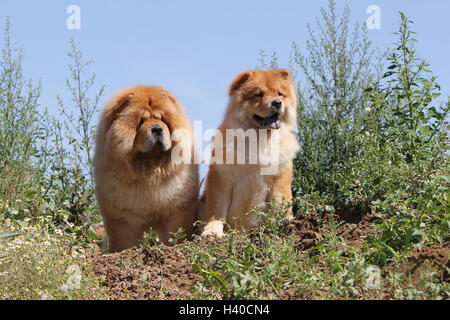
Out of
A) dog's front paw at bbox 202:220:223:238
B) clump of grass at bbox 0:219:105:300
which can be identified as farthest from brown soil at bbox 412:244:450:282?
clump of grass at bbox 0:219:105:300

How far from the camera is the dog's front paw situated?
472cm

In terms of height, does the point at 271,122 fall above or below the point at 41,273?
above

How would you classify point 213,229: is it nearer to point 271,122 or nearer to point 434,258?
point 271,122

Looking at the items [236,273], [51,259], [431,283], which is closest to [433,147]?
[431,283]

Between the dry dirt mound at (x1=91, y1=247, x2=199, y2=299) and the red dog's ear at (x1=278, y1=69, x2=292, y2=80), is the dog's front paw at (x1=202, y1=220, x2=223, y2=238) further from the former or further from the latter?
the red dog's ear at (x1=278, y1=69, x2=292, y2=80)

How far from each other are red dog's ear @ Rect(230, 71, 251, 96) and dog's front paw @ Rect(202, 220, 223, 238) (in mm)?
1217

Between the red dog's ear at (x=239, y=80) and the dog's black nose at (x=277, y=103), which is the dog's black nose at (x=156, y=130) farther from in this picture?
the dog's black nose at (x=277, y=103)

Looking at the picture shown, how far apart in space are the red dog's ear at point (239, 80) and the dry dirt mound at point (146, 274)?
1661mm

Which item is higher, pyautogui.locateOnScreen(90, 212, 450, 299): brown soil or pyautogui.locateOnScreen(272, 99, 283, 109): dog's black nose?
pyautogui.locateOnScreen(272, 99, 283, 109): dog's black nose

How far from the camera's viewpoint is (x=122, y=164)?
497 cm

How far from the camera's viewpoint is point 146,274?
3.91 meters

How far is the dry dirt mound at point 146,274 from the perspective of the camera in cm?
370

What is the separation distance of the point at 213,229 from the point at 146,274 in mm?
995

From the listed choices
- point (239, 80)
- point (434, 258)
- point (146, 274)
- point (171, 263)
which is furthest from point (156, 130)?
point (434, 258)
